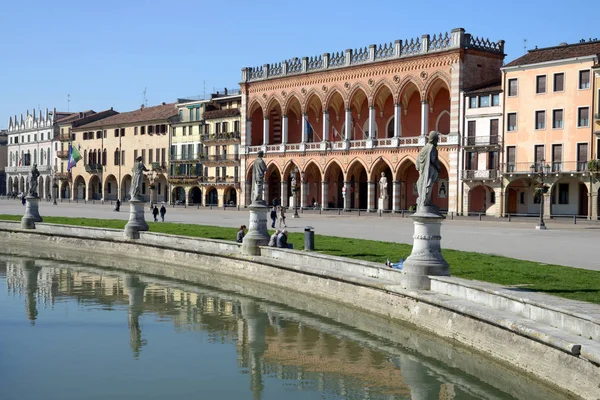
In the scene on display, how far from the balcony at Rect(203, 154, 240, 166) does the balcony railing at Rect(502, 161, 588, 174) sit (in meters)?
30.1

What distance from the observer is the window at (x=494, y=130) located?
51906 millimetres

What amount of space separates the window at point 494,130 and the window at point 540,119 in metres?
2.70

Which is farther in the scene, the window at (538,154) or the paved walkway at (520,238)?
the window at (538,154)

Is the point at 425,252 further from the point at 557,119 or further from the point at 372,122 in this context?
the point at 372,122

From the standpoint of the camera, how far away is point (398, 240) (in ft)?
99.3

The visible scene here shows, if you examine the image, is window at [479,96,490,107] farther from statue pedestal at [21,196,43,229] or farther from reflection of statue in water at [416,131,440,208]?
reflection of statue in water at [416,131,440,208]

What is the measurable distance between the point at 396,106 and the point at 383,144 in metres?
3.21

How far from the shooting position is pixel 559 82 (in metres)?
48.7

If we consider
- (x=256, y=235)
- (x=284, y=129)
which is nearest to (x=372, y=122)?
(x=284, y=129)

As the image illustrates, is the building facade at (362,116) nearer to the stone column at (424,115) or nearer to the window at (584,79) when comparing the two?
the stone column at (424,115)

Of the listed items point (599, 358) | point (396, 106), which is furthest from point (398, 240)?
point (396, 106)

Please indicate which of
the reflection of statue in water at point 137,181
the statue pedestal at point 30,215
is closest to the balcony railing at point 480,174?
the reflection of statue in water at point 137,181

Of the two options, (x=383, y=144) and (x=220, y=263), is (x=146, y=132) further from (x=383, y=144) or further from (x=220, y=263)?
(x=220, y=263)

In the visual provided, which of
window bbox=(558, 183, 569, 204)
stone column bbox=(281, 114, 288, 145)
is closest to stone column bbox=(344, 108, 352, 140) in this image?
stone column bbox=(281, 114, 288, 145)
